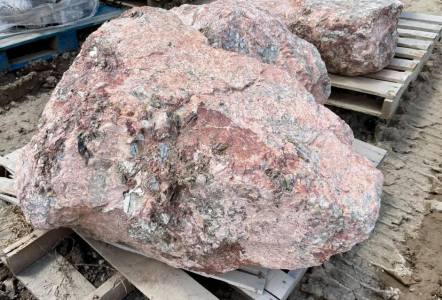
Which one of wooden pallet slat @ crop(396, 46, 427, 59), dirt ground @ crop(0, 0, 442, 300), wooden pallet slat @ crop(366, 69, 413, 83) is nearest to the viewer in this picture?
dirt ground @ crop(0, 0, 442, 300)

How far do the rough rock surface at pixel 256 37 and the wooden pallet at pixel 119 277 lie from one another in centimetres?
96

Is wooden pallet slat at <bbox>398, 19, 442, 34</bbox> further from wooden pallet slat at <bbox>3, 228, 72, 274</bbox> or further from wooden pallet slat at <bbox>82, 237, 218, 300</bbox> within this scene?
wooden pallet slat at <bbox>3, 228, 72, 274</bbox>

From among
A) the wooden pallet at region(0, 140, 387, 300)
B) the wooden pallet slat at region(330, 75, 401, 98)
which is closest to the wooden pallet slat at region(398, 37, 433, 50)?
the wooden pallet slat at region(330, 75, 401, 98)

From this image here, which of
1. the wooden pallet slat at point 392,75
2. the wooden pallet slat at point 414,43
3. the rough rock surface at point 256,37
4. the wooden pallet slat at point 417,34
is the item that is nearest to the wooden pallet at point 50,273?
the rough rock surface at point 256,37

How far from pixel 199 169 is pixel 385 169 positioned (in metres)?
1.55

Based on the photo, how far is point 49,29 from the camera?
11.0ft

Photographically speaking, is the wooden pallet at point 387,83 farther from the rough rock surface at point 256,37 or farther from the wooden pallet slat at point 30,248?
the wooden pallet slat at point 30,248

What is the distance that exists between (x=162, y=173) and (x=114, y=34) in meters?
0.72

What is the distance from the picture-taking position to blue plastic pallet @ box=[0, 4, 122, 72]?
323cm

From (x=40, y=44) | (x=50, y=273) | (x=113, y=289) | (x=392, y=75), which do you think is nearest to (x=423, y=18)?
(x=392, y=75)

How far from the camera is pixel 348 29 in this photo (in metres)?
2.80

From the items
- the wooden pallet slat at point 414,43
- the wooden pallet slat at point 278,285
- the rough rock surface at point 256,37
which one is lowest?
the wooden pallet slat at point 278,285

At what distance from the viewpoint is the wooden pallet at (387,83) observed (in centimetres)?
279

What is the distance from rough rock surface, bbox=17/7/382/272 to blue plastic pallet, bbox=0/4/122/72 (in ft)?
5.51
